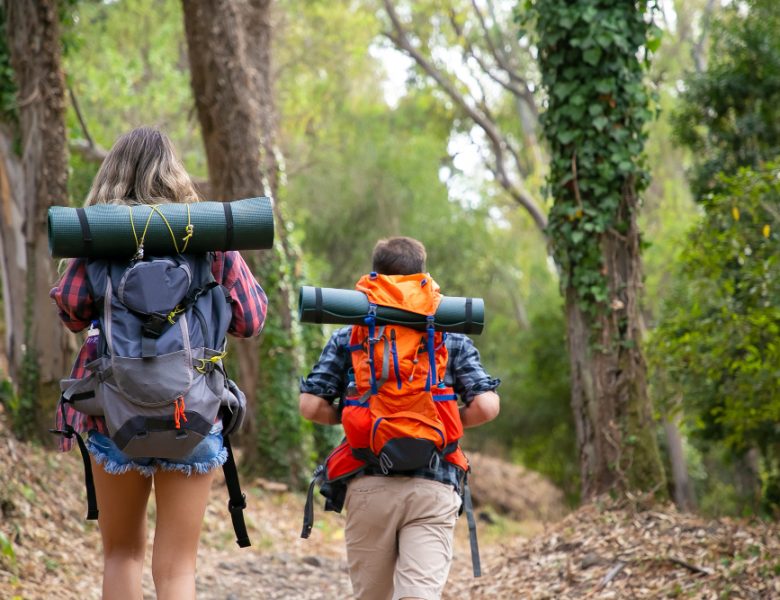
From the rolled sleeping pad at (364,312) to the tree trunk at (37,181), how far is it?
19.4ft

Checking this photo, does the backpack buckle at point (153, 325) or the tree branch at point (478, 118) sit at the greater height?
the tree branch at point (478, 118)

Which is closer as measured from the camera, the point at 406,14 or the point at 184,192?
the point at 184,192

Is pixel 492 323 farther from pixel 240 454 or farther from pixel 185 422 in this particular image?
pixel 185 422

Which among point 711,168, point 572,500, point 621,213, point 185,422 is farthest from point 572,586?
point 572,500

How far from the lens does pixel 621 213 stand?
7.51 metres

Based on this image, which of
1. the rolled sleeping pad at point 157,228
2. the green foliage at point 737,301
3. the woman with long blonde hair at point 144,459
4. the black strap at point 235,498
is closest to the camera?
the rolled sleeping pad at point 157,228

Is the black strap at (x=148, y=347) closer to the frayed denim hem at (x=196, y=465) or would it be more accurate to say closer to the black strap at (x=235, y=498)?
the frayed denim hem at (x=196, y=465)

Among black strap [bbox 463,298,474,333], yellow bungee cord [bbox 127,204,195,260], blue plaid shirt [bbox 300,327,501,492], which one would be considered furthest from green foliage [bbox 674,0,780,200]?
yellow bungee cord [bbox 127,204,195,260]

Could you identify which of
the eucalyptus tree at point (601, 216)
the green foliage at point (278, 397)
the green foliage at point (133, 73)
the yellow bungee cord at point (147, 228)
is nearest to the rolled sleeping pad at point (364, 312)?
the yellow bungee cord at point (147, 228)

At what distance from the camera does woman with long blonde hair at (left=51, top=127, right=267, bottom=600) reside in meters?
3.36

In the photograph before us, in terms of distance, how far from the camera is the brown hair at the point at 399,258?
400cm

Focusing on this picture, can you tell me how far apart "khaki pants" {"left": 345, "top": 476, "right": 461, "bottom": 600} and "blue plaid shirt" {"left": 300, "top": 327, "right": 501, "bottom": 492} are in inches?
8.6

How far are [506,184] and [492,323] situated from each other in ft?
34.0

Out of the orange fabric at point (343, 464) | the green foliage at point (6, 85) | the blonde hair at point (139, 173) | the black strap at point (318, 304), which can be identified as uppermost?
the green foliage at point (6, 85)
